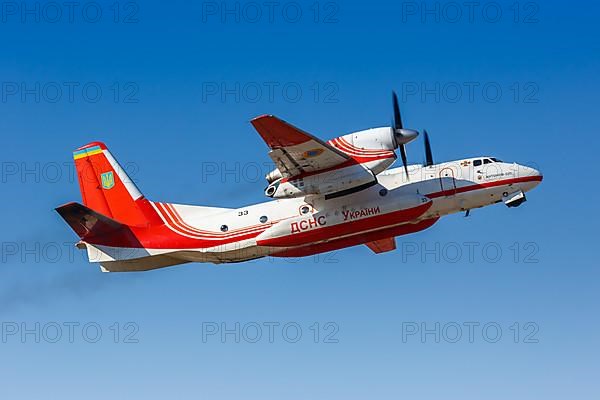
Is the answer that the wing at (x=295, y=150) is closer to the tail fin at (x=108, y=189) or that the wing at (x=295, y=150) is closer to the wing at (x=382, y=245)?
the wing at (x=382, y=245)

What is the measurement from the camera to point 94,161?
31250 millimetres

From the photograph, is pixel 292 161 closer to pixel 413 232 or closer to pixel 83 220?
pixel 413 232

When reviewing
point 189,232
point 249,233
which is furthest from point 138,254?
point 249,233

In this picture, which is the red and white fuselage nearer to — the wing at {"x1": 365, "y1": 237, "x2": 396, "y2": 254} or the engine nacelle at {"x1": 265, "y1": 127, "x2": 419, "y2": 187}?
the engine nacelle at {"x1": 265, "y1": 127, "x2": 419, "y2": 187}

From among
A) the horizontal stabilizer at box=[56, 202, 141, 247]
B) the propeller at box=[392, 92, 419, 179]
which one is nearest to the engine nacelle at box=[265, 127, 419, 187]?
the propeller at box=[392, 92, 419, 179]

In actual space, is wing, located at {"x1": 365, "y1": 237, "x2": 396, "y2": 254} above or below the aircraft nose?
below

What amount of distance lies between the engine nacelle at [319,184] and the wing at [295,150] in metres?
0.20

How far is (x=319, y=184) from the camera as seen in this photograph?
88.1 feet

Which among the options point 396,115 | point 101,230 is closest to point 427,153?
point 396,115

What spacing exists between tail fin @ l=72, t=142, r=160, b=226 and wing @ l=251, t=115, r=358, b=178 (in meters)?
5.66

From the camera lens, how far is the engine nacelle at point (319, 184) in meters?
26.7

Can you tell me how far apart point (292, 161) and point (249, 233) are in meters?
3.11

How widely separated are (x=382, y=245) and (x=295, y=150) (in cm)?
638

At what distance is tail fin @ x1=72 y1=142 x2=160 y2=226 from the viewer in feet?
97.8
